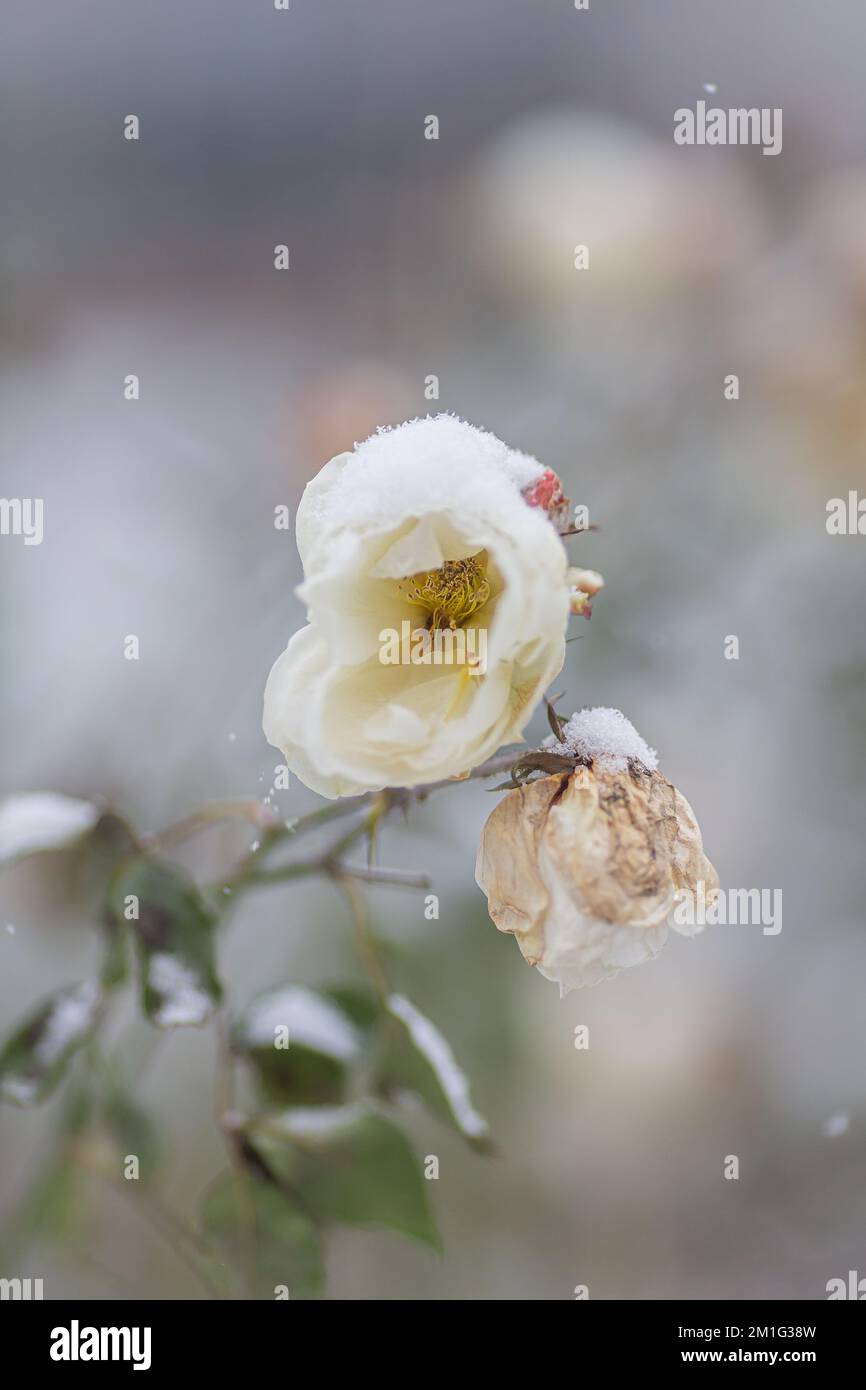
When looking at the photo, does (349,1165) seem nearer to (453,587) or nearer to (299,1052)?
(299,1052)

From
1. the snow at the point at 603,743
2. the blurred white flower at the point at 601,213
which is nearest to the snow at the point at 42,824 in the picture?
the snow at the point at 603,743

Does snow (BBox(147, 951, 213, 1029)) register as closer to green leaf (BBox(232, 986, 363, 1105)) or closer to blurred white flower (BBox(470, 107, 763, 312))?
green leaf (BBox(232, 986, 363, 1105))

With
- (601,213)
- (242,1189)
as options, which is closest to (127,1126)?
(242,1189)

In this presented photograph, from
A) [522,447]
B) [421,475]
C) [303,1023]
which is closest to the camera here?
[421,475]
